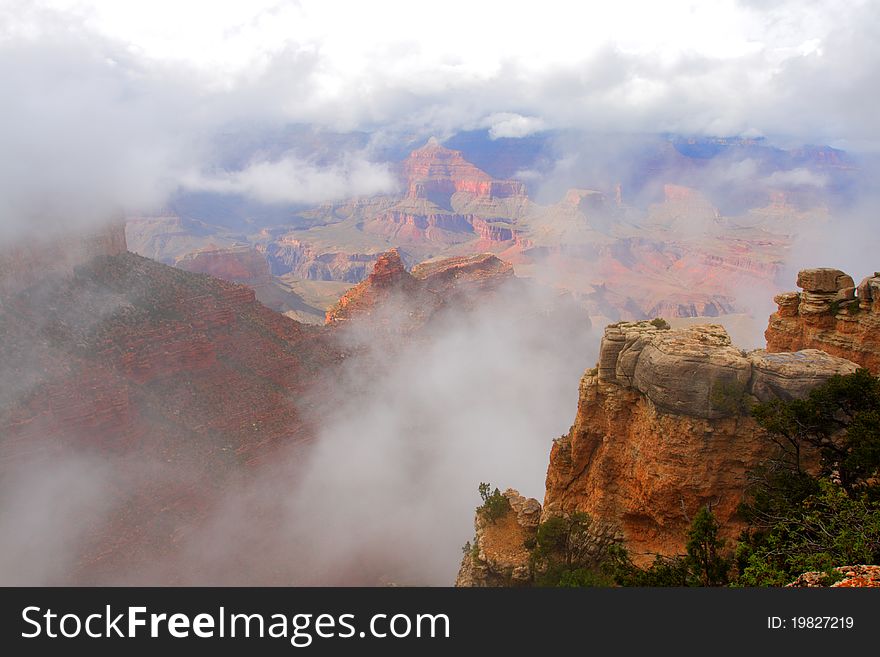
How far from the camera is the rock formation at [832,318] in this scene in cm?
2194

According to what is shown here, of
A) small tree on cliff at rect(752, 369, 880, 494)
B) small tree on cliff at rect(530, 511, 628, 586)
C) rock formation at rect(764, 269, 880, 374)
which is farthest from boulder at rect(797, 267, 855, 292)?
small tree on cliff at rect(530, 511, 628, 586)

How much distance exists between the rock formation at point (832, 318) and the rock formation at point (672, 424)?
5.65 metres

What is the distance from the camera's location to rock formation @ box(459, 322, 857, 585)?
57.8ft

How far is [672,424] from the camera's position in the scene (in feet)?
61.1

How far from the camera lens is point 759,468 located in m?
18.0

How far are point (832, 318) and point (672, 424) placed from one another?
445 inches

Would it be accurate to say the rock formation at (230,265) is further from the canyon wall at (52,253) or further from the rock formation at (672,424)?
the rock formation at (672,424)

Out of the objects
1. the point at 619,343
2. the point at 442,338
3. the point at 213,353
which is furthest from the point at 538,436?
the point at 619,343

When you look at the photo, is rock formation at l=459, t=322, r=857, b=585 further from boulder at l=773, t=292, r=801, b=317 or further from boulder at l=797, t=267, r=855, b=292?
boulder at l=773, t=292, r=801, b=317

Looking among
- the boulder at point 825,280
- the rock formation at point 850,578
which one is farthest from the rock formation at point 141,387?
the boulder at point 825,280

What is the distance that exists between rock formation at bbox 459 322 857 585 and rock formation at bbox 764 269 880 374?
5.65m

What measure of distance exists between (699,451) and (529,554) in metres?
9.79

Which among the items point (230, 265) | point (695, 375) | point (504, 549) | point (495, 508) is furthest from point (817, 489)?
point (230, 265)

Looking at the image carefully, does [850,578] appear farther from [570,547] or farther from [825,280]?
[825,280]
